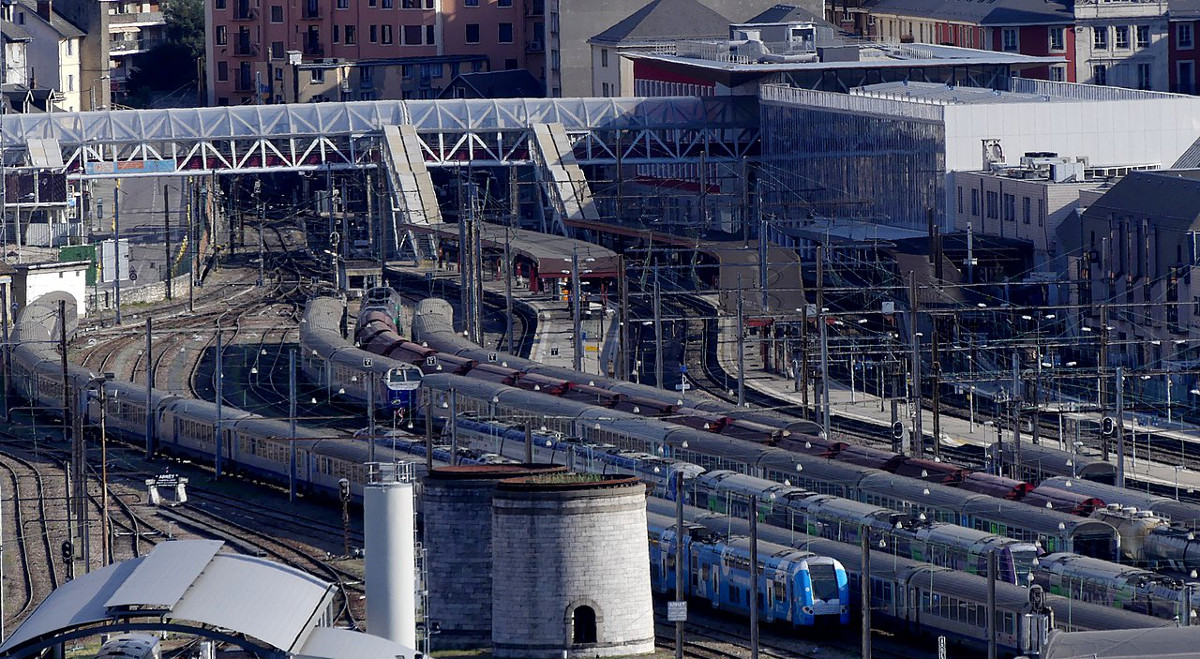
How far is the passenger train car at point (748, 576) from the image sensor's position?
36.2 metres

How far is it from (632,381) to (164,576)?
36367 millimetres

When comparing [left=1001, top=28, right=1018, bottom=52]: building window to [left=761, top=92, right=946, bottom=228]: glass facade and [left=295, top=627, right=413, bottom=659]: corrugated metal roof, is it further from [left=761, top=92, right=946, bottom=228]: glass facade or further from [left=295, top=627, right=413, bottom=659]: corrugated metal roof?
[left=295, top=627, right=413, bottom=659]: corrugated metal roof

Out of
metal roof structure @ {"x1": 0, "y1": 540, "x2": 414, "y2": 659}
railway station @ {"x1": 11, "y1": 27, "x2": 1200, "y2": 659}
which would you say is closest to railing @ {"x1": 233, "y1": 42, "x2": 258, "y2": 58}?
railway station @ {"x1": 11, "y1": 27, "x2": 1200, "y2": 659}

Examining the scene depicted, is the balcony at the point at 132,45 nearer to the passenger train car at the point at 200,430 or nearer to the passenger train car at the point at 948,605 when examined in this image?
the passenger train car at the point at 200,430

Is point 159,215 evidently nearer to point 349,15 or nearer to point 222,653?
point 349,15

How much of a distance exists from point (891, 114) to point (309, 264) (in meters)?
22.7

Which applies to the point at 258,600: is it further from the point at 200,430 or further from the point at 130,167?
the point at 130,167

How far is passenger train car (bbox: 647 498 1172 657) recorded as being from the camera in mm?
32469

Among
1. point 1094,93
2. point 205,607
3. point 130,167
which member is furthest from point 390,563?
point 130,167

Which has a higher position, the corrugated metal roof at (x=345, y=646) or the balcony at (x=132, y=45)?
the balcony at (x=132, y=45)

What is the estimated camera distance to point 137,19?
483 feet

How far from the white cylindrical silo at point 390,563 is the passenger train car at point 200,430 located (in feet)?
54.0

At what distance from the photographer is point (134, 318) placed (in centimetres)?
7369

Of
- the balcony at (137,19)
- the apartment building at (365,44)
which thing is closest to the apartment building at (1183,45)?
the apartment building at (365,44)
